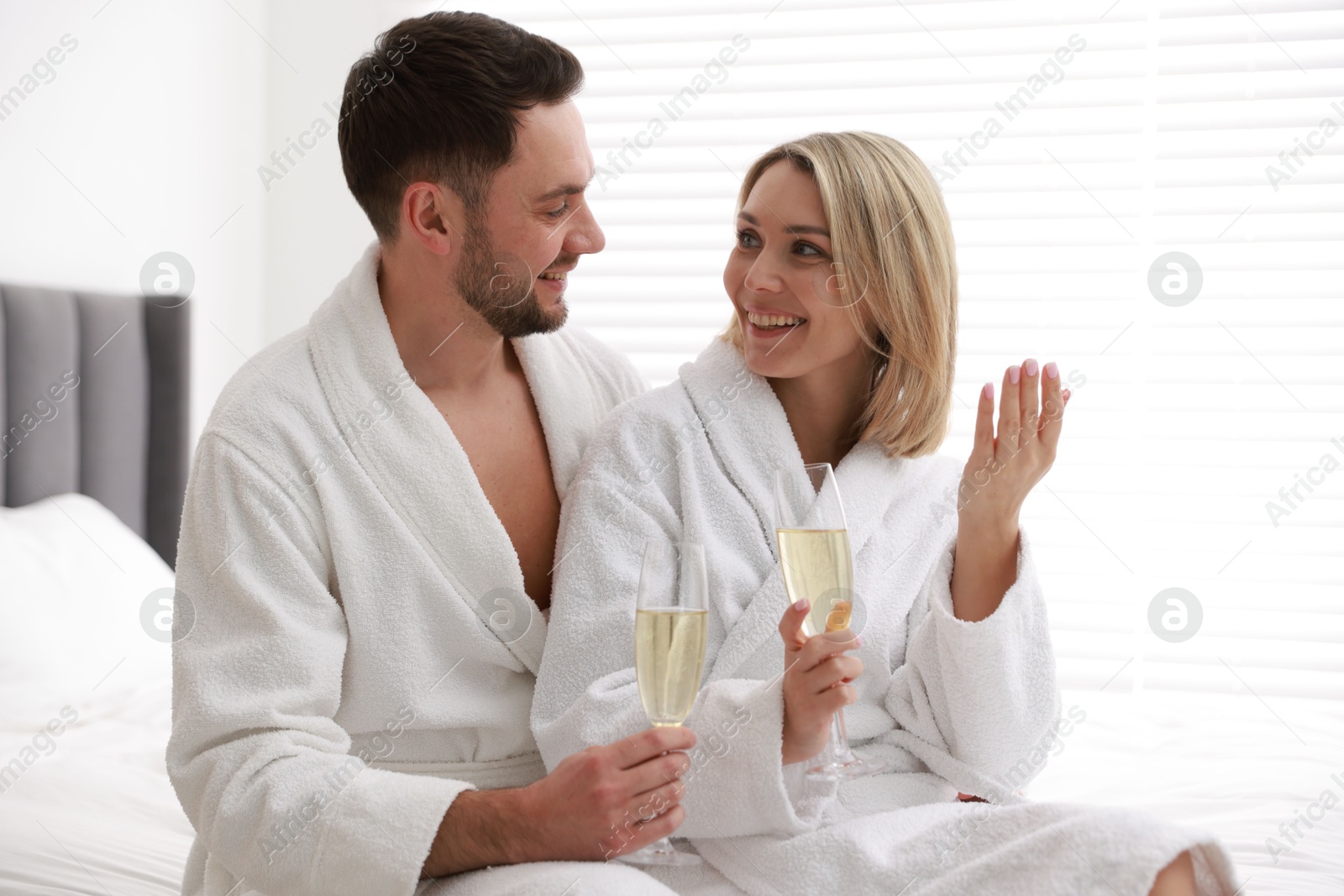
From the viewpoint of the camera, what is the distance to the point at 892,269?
1.57 metres

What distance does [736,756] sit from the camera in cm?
125

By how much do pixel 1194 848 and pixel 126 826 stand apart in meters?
1.43

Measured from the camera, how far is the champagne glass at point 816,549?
1.16 metres

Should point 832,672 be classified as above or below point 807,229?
below

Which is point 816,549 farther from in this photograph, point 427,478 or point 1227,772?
point 1227,772

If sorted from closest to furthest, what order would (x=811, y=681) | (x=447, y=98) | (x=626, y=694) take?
(x=811, y=681)
(x=626, y=694)
(x=447, y=98)

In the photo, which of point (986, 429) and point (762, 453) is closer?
point (986, 429)

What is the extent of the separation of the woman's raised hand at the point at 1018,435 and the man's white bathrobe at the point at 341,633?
0.60 meters

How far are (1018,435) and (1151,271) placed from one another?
195cm

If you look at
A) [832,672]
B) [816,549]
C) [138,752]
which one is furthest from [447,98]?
[138,752]

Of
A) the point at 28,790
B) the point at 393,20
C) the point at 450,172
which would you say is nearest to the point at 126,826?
the point at 28,790

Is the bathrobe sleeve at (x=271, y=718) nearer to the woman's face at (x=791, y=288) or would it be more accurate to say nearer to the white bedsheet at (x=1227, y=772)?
the woman's face at (x=791, y=288)

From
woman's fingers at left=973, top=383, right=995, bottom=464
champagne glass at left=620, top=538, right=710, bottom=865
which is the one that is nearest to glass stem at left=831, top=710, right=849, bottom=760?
champagne glass at left=620, top=538, right=710, bottom=865

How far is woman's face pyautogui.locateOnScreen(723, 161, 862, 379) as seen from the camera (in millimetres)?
1565
